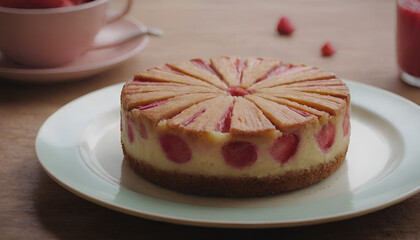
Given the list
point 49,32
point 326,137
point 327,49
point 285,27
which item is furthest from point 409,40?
point 49,32

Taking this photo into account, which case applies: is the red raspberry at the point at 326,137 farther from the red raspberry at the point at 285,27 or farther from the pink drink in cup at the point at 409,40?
the red raspberry at the point at 285,27

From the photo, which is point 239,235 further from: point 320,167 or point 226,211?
point 320,167

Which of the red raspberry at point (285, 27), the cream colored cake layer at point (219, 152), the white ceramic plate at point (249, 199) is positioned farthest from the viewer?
the red raspberry at point (285, 27)

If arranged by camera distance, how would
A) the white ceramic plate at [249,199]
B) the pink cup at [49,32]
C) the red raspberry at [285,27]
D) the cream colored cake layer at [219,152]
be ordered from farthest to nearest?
the red raspberry at [285,27], the pink cup at [49,32], the cream colored cake layer at [219,152], the white ceramic plate at [249,199]

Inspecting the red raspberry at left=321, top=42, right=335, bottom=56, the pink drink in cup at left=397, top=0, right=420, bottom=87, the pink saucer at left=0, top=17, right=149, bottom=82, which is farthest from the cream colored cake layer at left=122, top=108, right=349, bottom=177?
the red raspberry at left=321, top=42, right=335, bottom=56

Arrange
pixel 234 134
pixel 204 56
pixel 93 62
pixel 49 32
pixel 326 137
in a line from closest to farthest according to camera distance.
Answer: pixel 234 134 → pixel 326 137 → pixel 49 32 → pixel 93 62 → pixel 204 56

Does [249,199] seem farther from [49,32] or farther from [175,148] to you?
[49,32]

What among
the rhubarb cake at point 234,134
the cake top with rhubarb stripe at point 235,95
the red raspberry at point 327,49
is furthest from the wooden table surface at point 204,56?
the cake top with rhubarb stripe at point 235,95

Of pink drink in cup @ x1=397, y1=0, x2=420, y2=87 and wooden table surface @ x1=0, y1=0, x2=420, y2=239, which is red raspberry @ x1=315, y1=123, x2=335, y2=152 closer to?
wooden table surface @ x1=0, y1=0, x2=420, y2=239
